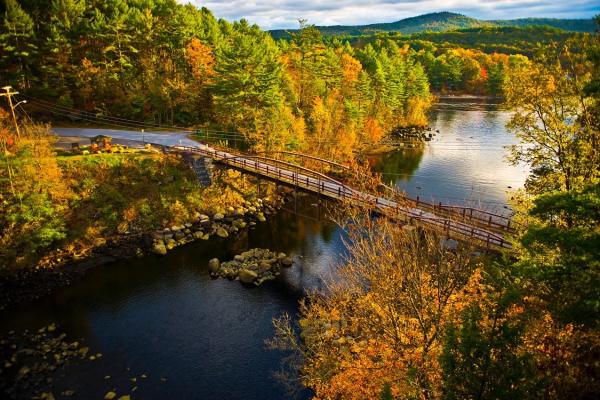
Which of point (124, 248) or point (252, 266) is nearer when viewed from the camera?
point (252, 266)

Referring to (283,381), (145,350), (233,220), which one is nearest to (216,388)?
(283,381)

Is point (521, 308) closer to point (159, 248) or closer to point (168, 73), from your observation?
point (159, 248)

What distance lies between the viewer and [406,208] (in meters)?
29.0

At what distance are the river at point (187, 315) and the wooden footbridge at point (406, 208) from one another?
5.83 meters

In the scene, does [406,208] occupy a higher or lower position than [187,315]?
higher

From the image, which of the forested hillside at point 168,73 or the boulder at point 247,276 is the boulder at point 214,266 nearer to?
the boulder at point 247,276

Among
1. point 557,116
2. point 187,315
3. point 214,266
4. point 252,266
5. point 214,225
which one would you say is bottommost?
point 187,315

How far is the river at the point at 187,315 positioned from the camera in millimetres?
22609

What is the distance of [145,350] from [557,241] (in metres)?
22.8

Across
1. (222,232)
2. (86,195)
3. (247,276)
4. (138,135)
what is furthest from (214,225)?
(138,135)

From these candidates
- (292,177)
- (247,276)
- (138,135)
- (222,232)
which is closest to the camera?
(247,276)

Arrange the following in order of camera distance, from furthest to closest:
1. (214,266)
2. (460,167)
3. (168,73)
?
(460,167) < (168,73) < (214,266)

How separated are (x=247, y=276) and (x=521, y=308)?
69.7 ft

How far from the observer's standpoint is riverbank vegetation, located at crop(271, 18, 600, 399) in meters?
9.89
